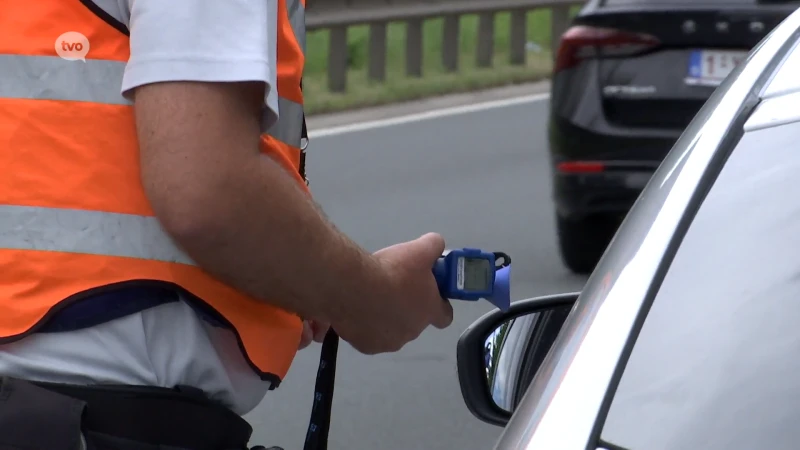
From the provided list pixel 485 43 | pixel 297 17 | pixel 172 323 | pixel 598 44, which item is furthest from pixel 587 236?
pixel 485 43

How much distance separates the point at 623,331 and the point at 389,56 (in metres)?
15.1

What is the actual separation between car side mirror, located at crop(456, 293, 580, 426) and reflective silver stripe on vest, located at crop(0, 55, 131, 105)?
733 millimetres

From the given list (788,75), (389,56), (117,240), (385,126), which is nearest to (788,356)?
(788,75)

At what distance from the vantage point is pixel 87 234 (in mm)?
2041

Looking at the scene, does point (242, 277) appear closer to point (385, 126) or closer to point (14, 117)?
point (14, 117)

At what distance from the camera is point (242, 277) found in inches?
80.6

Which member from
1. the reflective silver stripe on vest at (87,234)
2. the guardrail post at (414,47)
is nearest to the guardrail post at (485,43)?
the guardrail post at (414,47)

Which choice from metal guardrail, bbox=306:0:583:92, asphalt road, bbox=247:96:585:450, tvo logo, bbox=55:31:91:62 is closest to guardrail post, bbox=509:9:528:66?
metal guardrail, bbox=306:0:583:92

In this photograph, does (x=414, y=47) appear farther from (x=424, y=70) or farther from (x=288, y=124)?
(x=288, y=124)

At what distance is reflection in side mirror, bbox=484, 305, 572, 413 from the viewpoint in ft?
8.30

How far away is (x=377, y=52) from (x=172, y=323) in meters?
13.1

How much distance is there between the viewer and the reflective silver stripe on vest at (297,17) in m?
2.16

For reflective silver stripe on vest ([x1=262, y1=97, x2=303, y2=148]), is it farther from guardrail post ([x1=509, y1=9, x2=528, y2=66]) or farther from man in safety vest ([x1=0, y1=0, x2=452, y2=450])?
guardrail post ([x1=509, y1=9, x2=528, y2=66])

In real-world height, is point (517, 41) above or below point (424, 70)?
above
